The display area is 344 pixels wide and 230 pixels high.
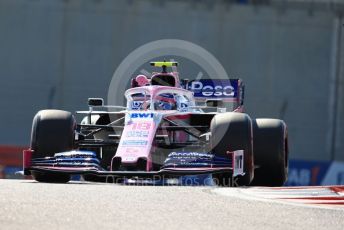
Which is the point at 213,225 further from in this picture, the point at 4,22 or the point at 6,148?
the point at 4,22

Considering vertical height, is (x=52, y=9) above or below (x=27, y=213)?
above

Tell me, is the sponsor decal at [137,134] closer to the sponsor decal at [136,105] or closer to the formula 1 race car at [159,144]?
the formula 1 race car at [159,144]

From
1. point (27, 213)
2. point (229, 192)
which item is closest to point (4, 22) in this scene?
point (229, 192)

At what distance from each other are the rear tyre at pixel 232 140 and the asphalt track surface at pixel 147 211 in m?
2.41

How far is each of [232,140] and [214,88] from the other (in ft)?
12.5

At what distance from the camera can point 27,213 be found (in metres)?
5.86

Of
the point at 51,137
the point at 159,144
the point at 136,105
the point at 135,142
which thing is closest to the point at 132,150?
the point at 135,142

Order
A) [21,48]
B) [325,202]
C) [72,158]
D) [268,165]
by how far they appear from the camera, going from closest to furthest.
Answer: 1. [325,202]
2. [72,158]
3. [268,165]
4. [21,48]

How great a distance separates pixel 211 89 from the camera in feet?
46.3

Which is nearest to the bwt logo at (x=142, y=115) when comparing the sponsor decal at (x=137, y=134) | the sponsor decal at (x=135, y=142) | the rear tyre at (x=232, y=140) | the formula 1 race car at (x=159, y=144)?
the formula 1 race car at (x=159, y=144)

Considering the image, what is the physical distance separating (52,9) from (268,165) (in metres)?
20.1

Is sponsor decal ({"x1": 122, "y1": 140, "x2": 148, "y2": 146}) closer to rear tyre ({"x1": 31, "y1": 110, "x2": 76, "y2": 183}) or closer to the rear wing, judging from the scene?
rear tyre ({"x1": 31, "y1": 110, "x2": 76, "y2": 183})

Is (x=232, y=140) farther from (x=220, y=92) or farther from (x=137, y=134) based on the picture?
(x=220, y=92)

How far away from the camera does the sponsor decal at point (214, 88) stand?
551 inches
